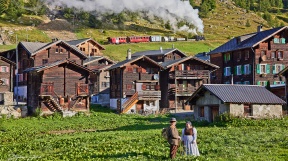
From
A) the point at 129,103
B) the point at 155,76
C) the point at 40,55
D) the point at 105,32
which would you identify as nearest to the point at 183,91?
the point at 155,76

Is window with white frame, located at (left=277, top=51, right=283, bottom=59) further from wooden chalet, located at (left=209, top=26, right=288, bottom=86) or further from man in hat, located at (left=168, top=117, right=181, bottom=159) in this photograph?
man in hat, located at (left=168, top=117, right=181, bottom=159)

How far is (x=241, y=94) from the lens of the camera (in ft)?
162

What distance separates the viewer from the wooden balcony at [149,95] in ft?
230

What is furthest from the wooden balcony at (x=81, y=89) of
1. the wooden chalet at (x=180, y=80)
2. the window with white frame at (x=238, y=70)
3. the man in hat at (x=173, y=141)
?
the man in hat at (x=173, y=141)

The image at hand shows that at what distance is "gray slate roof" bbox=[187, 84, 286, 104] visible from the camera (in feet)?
158

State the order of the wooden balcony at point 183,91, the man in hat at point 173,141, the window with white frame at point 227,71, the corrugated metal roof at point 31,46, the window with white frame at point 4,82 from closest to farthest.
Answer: the man in hat at point 173,141 < the window with white frame at point 4,82 < the corrugated metal roof at point 31,46 < the wooden balcony at point 183,91 < the window with white frame at point 227,71

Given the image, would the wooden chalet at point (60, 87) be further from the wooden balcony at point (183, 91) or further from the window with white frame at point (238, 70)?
the window with white frame at point (238, 70)

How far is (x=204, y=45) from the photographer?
14025 centimetres

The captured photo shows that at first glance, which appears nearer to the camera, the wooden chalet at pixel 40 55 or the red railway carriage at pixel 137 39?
the wooden chalet at pixel 40 55

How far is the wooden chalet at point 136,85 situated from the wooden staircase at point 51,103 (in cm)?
885

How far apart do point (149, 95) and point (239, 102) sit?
24.1 meters

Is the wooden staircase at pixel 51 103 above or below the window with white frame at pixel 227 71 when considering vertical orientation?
below

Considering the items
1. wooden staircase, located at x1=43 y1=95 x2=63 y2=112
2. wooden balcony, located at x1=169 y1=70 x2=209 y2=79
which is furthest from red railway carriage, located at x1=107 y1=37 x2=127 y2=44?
wooden staircase, located at x1=43 y1=95 x2=63 y2=112

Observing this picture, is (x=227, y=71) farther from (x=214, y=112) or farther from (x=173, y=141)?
(x=173, y=141)
